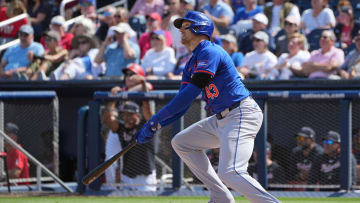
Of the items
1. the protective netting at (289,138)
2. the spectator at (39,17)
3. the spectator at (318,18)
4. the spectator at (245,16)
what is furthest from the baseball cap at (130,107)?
the spectator at (39,17)

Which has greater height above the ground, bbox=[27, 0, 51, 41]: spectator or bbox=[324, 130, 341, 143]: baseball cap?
bbox=[27, 0, 51, 41]: spectator

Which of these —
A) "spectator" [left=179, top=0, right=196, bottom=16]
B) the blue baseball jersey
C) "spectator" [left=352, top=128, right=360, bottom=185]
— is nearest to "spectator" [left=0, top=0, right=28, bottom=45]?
"spectator" [left=179, top=0, right=196, bottom=16]

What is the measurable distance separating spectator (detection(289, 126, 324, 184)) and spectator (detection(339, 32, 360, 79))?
57.9 inches

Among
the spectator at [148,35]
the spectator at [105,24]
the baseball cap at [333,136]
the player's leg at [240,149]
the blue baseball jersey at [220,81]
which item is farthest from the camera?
the spectator at [105,24]

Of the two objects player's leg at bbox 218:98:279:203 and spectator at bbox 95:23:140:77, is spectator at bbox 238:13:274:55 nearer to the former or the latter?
spectator at bbox 95:23:140:77

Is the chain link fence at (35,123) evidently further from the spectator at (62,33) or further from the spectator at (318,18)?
the spectator at (318,18)

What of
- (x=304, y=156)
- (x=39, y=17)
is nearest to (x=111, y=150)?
(x=304, y=156)

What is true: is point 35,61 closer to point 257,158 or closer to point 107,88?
point 107,88

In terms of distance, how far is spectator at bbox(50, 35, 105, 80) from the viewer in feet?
34.6

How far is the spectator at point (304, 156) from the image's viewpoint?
312 inches

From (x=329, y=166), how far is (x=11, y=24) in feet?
23.6

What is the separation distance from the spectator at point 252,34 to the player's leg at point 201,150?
5217 millimetres

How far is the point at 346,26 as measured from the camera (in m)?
10.9

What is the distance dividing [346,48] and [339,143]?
2.49 metres
